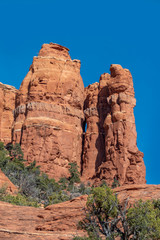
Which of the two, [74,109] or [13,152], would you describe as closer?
[13,152]

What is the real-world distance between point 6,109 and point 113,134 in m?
19.3

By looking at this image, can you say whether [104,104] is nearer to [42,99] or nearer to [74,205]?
[42,99]

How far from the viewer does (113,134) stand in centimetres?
4766

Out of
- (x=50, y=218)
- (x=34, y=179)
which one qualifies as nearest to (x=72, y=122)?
(x=34, y=179)

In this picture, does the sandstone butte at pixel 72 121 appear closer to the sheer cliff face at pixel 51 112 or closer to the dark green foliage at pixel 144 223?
the sheer cliff face at pixel 51 112

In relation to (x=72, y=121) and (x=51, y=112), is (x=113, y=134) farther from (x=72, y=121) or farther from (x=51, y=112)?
(x=51, y=112)

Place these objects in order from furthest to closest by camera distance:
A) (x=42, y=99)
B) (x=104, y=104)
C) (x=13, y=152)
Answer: (x=104, y=104) → (x=42, y=99) → (x=13, y=152)

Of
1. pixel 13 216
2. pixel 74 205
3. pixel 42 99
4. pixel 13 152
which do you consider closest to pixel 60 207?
pixel 74 205

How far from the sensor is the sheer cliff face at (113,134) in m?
45.0

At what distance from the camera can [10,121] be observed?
56.2m

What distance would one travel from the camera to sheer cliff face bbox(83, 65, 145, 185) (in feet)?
148

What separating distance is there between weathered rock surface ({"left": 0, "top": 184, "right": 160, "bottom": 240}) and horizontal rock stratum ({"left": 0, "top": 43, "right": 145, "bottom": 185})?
27.7 meters

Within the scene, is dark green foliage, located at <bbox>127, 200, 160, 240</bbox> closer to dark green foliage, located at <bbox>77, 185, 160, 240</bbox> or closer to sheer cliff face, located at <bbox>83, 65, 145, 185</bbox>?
dark green foliage, located at <bbox>77, 185, 160, 240</bbox>

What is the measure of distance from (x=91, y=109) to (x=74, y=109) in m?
3.42
